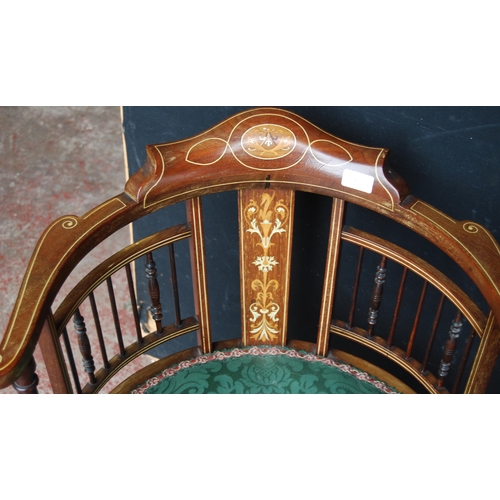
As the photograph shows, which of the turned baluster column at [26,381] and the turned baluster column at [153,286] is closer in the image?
the turned baluster column at [26,381]

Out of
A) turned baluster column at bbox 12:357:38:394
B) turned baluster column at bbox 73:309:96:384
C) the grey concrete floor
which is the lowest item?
turned baluster column at bbox 12:357:38:394

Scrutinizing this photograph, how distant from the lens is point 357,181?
1.22 m

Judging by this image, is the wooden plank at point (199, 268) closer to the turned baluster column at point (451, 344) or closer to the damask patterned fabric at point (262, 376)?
the damask patterned fabric at point (262, 376)

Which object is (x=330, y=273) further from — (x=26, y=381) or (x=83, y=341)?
(x=26, y=381)

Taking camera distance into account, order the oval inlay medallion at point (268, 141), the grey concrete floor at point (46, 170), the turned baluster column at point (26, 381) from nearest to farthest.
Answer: the turned baluster column at point (26, 381)
the oval inlay medallion at point (268, 141)
the grey concrete floor at point (46, 170)

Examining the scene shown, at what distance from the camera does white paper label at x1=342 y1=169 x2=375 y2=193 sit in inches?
47.6

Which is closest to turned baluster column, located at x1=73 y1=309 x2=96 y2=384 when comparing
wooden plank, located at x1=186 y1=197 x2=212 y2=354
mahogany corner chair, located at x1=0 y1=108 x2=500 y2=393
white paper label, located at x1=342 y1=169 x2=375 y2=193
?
mahogany corner chair, located at x1=0 y1=108 x2=500 y2=393

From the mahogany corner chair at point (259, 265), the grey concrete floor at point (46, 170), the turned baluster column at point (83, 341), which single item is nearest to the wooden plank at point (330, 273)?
the mahogany corner chair at point (259, 265)

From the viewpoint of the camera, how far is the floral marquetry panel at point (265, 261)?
4.25 ft

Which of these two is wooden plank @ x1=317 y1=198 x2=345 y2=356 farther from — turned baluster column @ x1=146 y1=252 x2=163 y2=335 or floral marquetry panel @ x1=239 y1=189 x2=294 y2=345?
turned baluster column @ x1=146 y1=252 x2=163 y2=335

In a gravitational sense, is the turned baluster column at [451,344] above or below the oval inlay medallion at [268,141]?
below

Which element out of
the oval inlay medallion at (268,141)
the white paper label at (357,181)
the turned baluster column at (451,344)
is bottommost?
the turned baluster column at (451,344)

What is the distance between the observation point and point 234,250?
5.95 ft

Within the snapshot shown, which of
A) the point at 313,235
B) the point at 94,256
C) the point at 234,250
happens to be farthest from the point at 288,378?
the point at 94,256
